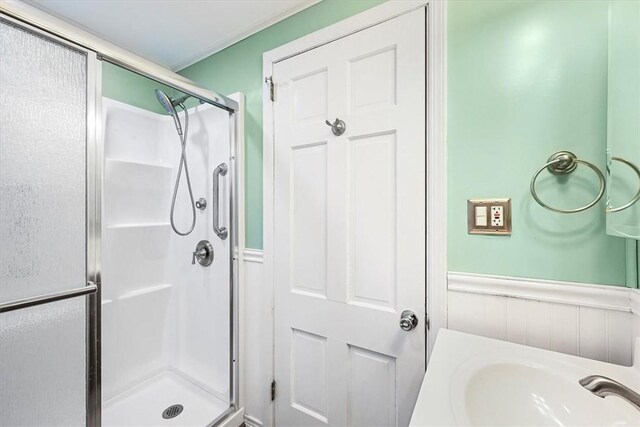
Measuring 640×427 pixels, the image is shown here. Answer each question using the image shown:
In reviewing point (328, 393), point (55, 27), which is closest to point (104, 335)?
point (328, 393)

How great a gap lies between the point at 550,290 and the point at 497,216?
0.89 ft

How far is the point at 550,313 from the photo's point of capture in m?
0.86

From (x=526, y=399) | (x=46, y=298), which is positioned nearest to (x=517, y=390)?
(x=526, y=399)

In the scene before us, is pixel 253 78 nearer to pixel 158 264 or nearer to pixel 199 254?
pixel 199 254

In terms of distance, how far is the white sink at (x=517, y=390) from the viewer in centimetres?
60

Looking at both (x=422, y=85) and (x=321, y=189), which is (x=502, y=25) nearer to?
(x=422, y=85)

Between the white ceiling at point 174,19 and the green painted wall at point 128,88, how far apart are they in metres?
0.23

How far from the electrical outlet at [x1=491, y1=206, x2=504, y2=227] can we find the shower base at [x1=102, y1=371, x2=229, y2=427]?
67.9 inches

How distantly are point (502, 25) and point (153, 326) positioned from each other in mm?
2519

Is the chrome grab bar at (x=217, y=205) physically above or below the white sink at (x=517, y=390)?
above

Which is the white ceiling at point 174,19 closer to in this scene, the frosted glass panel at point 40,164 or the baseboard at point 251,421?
the frosted glass panel at point 40,164

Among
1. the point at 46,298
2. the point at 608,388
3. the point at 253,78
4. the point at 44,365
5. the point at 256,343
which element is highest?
the point at 253,78

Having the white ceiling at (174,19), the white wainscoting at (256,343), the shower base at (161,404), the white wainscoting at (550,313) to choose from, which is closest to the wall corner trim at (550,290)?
the white wainscoting at (550,313)

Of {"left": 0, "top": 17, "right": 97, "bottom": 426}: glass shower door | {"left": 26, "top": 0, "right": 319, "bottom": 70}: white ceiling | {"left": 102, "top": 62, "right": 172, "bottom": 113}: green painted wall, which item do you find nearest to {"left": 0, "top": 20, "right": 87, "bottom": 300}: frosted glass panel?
{"left": 0, "top": 17, "right": 97, "bottom": 426}: glass shower door
